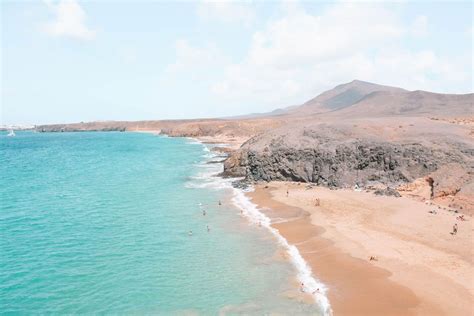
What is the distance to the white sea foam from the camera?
20.6 m

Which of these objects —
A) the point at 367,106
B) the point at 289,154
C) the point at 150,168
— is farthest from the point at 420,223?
the point at 367,106

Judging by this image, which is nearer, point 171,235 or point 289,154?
point 171,235

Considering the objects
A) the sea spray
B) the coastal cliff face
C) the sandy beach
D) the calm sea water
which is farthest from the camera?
the coastal cliff face

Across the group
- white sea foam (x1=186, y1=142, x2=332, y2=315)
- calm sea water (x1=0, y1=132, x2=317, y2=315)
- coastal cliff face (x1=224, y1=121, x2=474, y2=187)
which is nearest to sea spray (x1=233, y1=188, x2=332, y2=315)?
white sea foam (x1=186, y1=142, x2=332, y2=315)

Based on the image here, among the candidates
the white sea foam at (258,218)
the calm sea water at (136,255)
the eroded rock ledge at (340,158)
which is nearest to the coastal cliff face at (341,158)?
the eroded rock ledge at (340,158)

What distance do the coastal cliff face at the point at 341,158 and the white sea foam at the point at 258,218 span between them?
14.0ft

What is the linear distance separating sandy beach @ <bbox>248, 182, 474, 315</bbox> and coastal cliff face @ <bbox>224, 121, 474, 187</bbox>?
550 cm

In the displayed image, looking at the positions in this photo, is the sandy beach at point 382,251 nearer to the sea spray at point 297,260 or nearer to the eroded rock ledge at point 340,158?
the sea spray at point 297,260

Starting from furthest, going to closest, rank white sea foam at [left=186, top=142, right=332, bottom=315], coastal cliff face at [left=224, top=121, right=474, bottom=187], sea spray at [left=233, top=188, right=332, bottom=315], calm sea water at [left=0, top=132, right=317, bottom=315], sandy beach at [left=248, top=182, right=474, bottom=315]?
1. coastal cliff face at [left=224, top=121, right=474, bottom=187]
2. white sea foam at [left=186, top=142, right=332, bottom=315]
3. calm sea water at [left=0, top=132, right=317, bottom=315]
4. sea spray at [left=233, top=188, right=332, bottom=315]
5. sandy beach at [left=248, top=182, right=474, bottom=315]

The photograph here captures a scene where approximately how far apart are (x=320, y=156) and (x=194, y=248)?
25061 millimetres

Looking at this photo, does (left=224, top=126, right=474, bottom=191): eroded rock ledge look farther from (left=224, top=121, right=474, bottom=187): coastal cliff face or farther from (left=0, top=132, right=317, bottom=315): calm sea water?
(left=0, top=132, right=317, bottom=315): calm sea water

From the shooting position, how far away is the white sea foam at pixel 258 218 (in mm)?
20622

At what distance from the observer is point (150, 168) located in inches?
2694

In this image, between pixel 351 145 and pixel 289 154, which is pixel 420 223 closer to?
pixel 351 145
